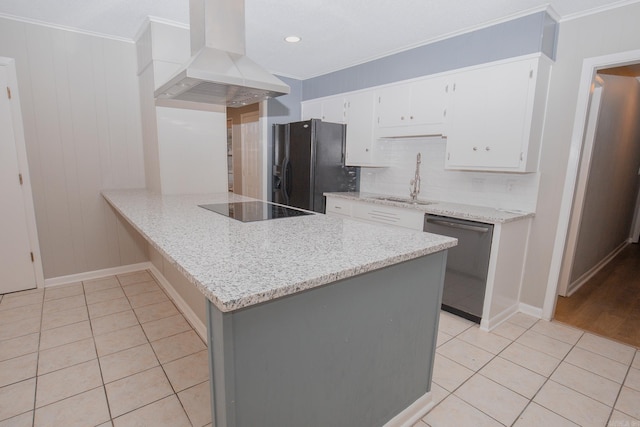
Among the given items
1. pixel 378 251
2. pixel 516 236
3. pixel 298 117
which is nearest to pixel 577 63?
pixel 516 236

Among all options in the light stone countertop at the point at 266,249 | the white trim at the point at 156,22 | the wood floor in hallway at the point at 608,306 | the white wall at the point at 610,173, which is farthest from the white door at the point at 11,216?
the white wall at the point at 610,173

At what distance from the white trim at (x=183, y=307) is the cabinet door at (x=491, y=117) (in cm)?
251

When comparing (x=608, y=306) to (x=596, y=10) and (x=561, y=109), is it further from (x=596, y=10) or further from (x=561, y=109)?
(x=596, y=10)

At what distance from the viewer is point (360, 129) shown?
3.71m

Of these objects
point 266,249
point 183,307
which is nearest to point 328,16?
point 266,249

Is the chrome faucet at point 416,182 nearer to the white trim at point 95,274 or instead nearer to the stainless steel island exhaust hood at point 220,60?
the stainless steel island exhaust hood at point 220,60

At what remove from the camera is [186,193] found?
10.5 feet

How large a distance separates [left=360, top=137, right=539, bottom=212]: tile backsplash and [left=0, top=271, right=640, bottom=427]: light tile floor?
108 cm

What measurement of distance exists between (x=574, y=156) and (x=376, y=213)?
168cm

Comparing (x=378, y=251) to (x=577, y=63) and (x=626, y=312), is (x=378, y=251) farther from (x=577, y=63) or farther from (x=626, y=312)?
(x=626, y=312)

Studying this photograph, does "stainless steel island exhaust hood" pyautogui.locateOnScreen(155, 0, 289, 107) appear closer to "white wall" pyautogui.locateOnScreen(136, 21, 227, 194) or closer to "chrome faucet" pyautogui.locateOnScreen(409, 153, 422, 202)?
"white wall" pyautogui.locateOnScreen(136, 21, 227, 194)

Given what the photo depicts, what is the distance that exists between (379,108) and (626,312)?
300 centimetres

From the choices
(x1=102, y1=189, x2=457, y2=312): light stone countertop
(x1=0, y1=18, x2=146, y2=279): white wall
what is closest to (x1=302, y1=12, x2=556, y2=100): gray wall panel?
(x1=102, y1=189, x2=457, y2=312): light stone countertop

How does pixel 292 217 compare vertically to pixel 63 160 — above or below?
below
